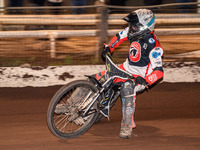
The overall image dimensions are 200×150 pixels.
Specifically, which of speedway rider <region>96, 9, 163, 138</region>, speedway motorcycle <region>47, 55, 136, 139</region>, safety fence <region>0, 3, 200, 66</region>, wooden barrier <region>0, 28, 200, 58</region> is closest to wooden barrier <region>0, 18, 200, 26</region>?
safety fence <region>0, 3, 200, 66</region>

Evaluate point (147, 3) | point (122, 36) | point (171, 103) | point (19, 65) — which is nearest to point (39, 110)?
point (19, 65)

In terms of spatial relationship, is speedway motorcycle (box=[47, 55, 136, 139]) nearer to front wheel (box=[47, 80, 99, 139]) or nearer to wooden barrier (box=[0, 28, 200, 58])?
front wheel (box=[47, 80, 99, 139])

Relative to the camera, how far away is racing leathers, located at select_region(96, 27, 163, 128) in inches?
177

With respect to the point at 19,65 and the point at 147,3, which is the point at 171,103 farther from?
the point at 147,3

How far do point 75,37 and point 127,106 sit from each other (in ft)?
10.6

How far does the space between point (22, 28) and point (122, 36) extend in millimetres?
2931

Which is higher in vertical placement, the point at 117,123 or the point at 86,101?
the point at 86,101

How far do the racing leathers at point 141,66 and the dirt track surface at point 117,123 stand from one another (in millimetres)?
429

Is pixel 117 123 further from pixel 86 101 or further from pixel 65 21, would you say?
pixel 65 21

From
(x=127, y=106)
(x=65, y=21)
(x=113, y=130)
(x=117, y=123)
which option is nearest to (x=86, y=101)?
(x=127, y=106)

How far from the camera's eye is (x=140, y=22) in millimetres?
4613

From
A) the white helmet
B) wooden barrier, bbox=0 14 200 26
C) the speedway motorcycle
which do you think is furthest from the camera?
wooden barrier, bbox=0 14 200 26

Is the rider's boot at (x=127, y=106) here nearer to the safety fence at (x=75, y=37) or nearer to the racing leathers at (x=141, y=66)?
the racing leathers at (x=141, y=66)

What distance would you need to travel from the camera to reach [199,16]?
7.47 metres
